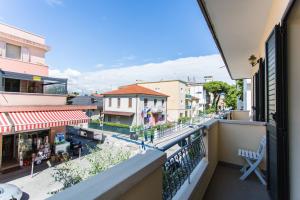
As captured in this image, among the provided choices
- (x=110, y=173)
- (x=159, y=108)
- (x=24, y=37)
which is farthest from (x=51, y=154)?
(x=159, y=108)

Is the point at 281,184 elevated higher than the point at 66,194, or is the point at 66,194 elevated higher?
the point at 66,194

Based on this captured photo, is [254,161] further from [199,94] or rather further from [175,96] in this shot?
[199,94]

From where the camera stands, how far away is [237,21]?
3037mm

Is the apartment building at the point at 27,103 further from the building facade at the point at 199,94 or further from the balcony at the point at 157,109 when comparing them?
the building facade at the point at 199,94

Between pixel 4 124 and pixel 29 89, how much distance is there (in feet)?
14.8

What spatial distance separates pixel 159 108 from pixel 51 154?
16.1 m

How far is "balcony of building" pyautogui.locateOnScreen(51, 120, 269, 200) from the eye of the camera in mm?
769

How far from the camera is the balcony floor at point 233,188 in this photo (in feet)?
8.35

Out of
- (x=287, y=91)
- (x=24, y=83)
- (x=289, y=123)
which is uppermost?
(x=24, y=83)

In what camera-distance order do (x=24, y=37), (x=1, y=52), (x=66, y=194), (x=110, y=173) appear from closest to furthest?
(x=66, y=194), (x=110, y=173), (x=1, y=52), (x=24, y=37)

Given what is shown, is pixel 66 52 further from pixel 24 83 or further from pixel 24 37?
pixel 24 83

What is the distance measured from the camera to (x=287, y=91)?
5.92ft

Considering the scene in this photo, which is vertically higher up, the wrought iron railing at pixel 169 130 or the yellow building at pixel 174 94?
the yellow building at pixel 174 94

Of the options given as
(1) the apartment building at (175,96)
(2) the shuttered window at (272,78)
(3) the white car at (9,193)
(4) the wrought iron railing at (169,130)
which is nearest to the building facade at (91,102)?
(1) the apartment building at (175,96)
